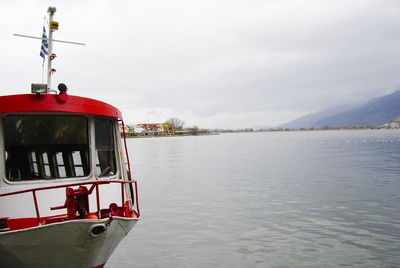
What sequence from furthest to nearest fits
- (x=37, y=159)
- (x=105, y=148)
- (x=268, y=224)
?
(x=268, y=224) < (x=105, y=148) < (x=37, y=159)

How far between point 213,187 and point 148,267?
13.2 m

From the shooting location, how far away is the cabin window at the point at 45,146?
275 inches

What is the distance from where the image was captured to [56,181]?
728cm

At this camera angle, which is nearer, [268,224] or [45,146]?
[45,146]

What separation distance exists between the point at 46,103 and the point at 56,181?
5.37 ft

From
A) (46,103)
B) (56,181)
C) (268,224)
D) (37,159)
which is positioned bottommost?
(268,224)

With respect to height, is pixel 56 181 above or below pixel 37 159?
below

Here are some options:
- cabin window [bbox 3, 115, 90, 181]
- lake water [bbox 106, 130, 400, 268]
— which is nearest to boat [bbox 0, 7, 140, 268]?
cabin window [bbox 3, 115, 90, 181]

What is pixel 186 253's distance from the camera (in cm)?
1053

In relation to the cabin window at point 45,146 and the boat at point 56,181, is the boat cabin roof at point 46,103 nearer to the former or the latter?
the boat at point 56,181

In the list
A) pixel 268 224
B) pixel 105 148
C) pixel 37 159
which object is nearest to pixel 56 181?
pixel 37 159

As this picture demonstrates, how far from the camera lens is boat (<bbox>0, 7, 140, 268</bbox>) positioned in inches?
239

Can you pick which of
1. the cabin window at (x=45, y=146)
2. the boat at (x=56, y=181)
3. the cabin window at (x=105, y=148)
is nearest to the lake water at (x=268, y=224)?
the cabin window at (x=105, y=148)

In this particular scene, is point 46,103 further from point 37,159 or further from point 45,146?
point 37,159
